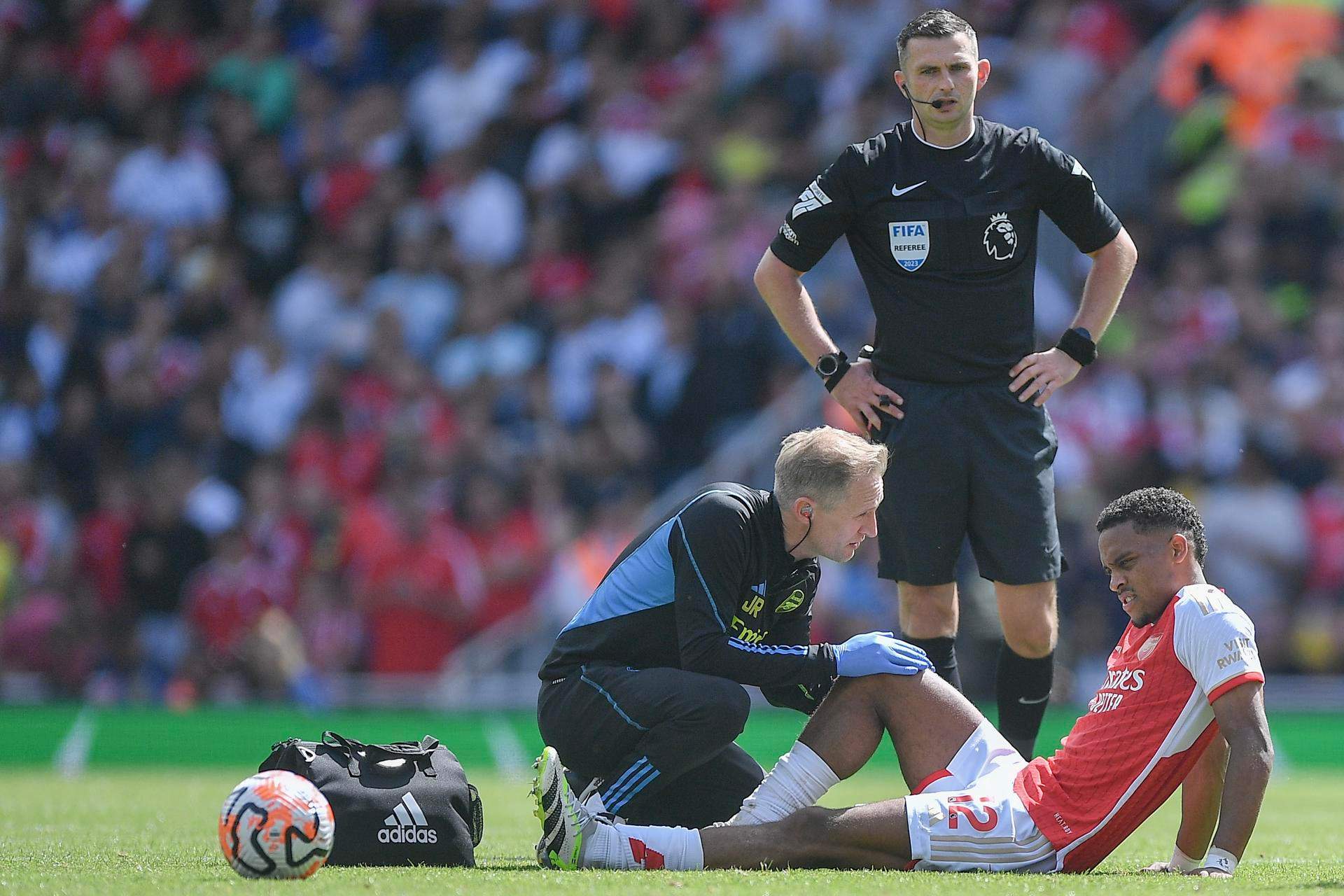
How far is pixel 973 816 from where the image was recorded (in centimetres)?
489

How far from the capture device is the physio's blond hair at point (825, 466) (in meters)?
5.19

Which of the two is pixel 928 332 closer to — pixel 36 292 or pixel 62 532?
pixel 62 532

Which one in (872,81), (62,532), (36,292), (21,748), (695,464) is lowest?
(21,748)

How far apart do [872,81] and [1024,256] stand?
870 cm

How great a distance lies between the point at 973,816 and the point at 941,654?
120 centimetres

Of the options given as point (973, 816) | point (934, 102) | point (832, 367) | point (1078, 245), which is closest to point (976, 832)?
point (973, 816)

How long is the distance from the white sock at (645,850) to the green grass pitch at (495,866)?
0.52ft

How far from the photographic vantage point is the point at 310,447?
13602 mm

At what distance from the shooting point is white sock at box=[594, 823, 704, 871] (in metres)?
4.95

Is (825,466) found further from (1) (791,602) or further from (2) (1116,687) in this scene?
(2) (1116,687)

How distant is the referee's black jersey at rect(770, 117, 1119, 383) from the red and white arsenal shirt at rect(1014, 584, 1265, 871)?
146 centimetres

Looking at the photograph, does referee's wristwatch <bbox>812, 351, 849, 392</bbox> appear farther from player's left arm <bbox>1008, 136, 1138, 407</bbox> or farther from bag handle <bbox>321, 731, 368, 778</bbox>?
bag handle <bbox>321, 731, 368, 778</bbox>

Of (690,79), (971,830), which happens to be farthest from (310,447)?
(971,830)

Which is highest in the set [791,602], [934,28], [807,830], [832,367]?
[934,28]
